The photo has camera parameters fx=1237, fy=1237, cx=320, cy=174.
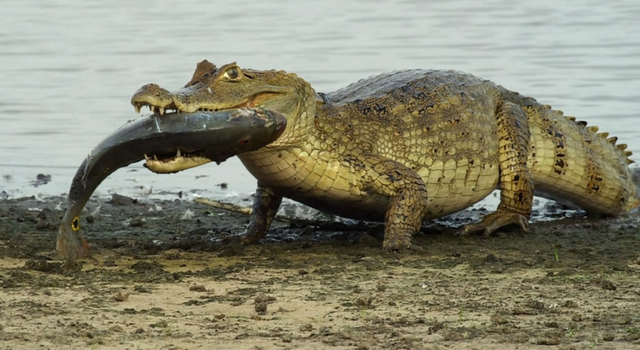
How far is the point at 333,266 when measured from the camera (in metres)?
7.22

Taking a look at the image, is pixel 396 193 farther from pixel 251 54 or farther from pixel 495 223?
pixel 251 54

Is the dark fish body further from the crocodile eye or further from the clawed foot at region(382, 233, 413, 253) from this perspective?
the clawed foot at region(382, 233, 413, 253)

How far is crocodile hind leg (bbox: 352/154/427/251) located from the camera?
782 cm

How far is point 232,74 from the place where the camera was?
290 inches

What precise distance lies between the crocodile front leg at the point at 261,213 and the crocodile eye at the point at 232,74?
1221mm

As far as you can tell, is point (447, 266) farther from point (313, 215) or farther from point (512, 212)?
point (313, 215)

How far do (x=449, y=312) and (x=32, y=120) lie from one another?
27.6ft

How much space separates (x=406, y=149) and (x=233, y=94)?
1434 mm

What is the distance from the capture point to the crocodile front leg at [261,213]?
8422 mm

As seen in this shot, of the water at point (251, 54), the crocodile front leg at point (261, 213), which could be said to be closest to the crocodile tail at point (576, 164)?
the crocodile front leg at point (261, 213)

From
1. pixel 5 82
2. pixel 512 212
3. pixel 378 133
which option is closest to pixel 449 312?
pixel 378 133

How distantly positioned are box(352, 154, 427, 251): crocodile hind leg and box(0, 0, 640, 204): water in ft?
9.83

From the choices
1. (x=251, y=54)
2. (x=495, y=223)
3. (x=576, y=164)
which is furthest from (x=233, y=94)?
(x=251, y=54)

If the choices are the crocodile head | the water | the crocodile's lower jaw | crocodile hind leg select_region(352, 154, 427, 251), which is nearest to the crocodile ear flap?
the crocodile head
